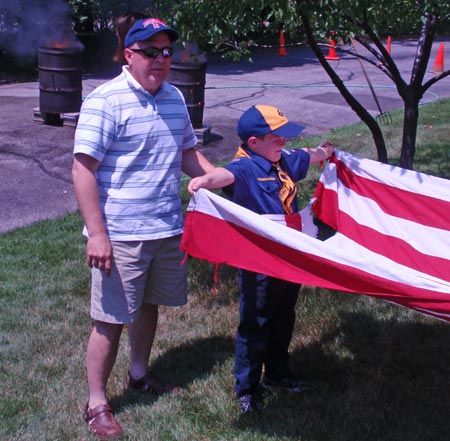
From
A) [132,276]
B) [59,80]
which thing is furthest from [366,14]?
[59,80]

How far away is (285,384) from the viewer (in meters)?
3.85

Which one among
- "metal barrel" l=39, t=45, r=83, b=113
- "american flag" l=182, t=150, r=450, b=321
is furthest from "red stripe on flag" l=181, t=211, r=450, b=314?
"metal barrel" l=39, t=45, r=83, b=113

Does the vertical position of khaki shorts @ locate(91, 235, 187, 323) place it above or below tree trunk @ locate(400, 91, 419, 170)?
below

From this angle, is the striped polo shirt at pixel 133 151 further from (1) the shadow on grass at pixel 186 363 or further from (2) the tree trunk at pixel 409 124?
(2) the tree trunk at pixel 409 124

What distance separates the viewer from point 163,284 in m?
3.58

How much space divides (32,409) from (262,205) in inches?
59.8

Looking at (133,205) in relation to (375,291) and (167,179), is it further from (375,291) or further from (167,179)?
(375,291)

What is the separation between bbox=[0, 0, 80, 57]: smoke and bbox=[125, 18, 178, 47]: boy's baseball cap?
49.1ft

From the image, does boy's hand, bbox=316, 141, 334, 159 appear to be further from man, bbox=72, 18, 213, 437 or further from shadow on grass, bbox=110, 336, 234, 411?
shadow on grass, bbox=110, 336, 234, 411

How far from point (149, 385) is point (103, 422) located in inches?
17.4

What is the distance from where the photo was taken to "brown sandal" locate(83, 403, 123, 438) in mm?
3434

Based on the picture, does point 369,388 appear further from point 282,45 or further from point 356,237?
point 282,45

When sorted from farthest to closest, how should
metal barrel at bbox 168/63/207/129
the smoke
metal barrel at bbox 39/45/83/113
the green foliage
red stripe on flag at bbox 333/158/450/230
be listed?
the smoke < metal barrel at bbox 39/45/83/113 < metal barrel at bbox 168/63/207/129 < the green foliage < red stripe on flag at bbox 333/158/450/230

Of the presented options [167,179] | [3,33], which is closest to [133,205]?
[167,179]
